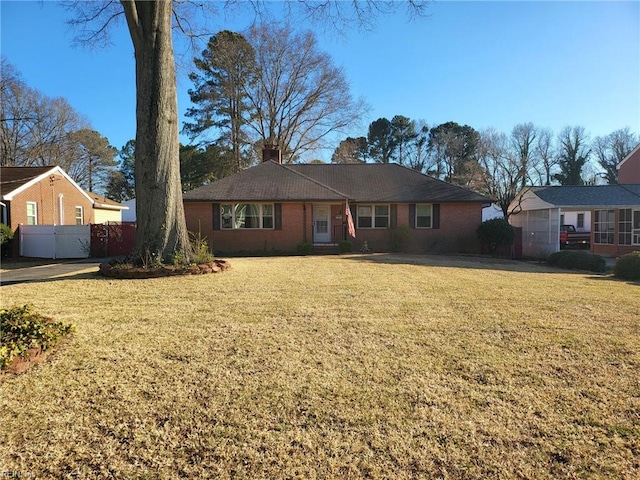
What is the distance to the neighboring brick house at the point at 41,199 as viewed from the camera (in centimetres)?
1775

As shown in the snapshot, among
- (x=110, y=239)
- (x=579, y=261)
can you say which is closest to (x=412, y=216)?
(x=579, y=261)

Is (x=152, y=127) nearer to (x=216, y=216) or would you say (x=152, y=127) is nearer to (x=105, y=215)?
(x=216, y=216)

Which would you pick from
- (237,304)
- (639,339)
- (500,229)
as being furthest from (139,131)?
(500,229)

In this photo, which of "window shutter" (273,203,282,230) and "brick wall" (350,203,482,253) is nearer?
"window shutter" (273,203,282,230)

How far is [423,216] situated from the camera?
20.0 metres

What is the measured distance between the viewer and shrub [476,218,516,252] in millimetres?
18344

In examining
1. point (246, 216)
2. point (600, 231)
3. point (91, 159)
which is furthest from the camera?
point (91, 159)

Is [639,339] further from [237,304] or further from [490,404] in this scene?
[237,304]

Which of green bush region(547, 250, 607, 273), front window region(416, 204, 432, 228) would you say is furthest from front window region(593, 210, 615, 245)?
front window region(416, 204, 432, 228)

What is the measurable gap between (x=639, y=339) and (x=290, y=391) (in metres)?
4.41

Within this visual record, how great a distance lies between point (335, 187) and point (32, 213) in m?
14.9

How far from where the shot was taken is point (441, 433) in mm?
2812

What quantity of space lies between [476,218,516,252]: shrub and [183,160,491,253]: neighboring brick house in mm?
967

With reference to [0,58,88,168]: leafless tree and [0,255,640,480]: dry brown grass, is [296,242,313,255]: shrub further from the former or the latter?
[0,58,88,168]: leafless tree
